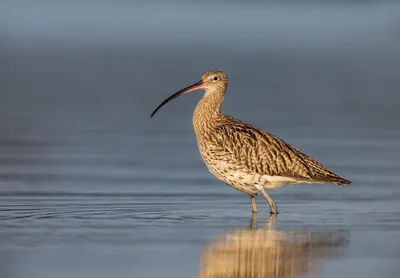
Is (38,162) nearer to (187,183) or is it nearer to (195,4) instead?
(187,183)

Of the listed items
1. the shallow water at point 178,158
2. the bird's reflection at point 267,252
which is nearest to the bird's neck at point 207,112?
the shallow water at point 178,158

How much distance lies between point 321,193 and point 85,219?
3.27 meters

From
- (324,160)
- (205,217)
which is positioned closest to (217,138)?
(205,217)

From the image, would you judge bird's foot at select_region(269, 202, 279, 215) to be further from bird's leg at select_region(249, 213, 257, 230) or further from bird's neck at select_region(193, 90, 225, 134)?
bird's neck at select_region(193, 90, 225, 134)

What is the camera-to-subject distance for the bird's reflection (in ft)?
35.3

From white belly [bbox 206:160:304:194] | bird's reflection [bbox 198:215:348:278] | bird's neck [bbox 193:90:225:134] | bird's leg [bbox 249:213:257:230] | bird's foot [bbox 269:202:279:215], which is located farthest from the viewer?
bird's neck [bbox 193:90:225:134]

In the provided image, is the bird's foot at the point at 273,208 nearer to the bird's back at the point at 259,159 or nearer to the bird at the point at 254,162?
the bird at the point at 254,162

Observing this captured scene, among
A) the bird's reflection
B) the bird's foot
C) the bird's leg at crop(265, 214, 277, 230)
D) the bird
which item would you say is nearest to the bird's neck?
the bird

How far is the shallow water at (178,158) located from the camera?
11.4 meters

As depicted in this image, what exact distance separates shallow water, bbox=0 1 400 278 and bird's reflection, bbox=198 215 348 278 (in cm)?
2

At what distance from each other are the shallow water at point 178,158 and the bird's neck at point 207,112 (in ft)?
2.50

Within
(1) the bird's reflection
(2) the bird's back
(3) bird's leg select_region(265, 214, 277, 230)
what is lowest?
(1) the bird's reflection

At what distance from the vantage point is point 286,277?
10508mm

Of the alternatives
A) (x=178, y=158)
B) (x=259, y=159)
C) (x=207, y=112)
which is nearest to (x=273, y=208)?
(x=259, y=159)
